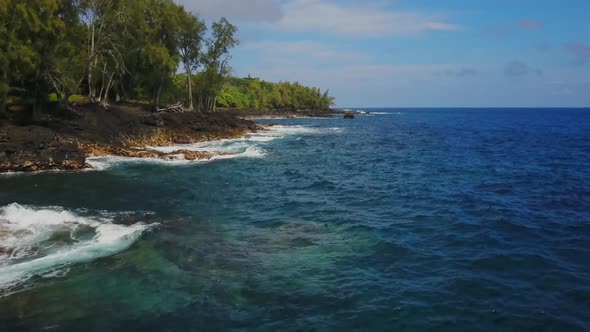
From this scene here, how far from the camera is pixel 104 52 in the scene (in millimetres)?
53469

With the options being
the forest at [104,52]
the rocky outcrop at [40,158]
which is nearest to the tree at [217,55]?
the forest at [104,52]

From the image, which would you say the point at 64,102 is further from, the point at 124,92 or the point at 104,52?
the point at 124,92

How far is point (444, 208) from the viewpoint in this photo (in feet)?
71.4

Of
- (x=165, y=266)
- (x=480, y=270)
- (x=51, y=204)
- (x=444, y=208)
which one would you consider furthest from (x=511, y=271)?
(x=51, y=204)

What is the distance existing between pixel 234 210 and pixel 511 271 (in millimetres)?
12928

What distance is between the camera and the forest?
1380 inches

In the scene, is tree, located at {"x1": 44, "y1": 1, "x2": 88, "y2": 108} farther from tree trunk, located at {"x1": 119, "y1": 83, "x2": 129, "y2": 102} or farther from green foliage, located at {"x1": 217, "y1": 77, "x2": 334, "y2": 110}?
green foliage, located at {"x1": 217, "y1": 77, "x2": 334, "y2": 110}

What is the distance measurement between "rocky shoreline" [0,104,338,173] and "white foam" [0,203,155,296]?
12.7 meters

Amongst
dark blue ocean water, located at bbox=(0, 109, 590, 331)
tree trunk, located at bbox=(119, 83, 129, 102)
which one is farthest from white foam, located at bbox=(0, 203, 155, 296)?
tree trunk, located at bbox=(119, 83, 129, 102)

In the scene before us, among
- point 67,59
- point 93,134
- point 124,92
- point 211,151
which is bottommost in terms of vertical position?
point 211,151

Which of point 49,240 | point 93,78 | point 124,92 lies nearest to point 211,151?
point 93,78

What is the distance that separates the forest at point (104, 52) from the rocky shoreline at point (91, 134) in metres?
2.23

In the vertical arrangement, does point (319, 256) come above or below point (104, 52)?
below

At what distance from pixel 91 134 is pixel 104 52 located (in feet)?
56.2
